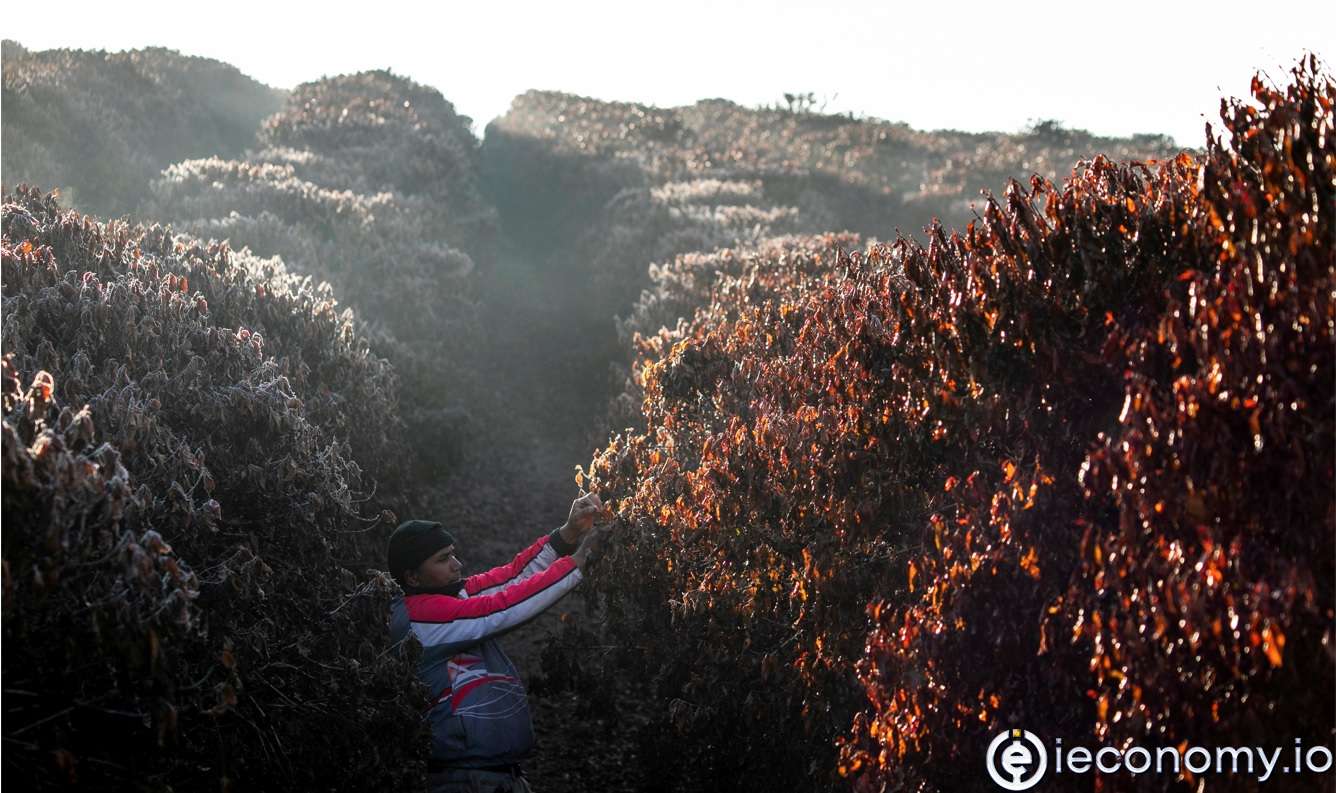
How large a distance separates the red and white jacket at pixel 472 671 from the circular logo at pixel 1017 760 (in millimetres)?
2306

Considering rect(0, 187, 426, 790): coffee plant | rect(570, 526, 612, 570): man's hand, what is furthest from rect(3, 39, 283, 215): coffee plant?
rect(570, 526, 612, 570): man's hand

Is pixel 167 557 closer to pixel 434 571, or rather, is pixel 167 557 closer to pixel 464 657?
pixel 434 571

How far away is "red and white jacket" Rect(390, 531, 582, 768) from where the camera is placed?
5602mm

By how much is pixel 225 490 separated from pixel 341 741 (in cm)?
182

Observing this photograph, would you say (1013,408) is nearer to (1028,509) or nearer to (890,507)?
(1028,509)

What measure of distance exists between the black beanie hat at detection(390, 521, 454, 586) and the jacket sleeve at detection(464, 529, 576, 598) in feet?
1.49

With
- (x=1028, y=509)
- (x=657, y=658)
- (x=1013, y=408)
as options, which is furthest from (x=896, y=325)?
(x=657, y=658)

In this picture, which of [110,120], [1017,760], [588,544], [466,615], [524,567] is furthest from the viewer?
[110,120]

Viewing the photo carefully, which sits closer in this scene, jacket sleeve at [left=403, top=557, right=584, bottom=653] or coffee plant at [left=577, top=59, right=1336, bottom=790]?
coffee plant at [left=577, top=59, right=1336, bottom=790]

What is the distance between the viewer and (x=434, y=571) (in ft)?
19.3

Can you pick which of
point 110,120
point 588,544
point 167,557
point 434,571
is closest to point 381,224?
point 110,120

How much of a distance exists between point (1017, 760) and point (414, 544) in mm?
3201

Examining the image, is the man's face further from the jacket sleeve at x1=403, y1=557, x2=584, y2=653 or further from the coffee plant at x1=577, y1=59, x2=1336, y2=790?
the coffee plant at x1=577, y1=59, x2=1336, y2=790

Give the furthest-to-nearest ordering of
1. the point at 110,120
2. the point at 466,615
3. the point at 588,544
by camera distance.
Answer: the point at 110,120 < the point at 588,544 < the point at 466,615
